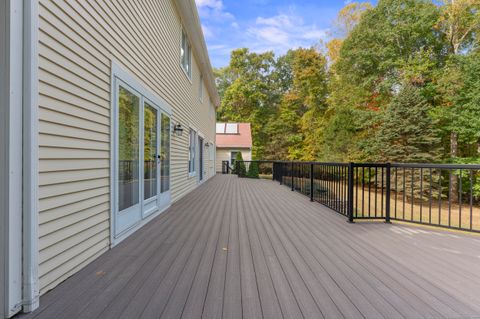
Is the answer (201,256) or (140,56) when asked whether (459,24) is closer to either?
(140,56)

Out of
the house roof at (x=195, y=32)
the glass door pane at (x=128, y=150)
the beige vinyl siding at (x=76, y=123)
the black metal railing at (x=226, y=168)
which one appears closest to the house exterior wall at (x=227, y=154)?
the black metal railing at (x=226, y=168)

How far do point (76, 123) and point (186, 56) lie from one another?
5748mm

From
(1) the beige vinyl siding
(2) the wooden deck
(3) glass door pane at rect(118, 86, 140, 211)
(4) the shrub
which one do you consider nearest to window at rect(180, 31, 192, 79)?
(1) the beige vinyl siding

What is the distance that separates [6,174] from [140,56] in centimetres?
277

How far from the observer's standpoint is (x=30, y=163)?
1709 millimetres

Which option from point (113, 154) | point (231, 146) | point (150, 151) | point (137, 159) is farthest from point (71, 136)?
point (231, 146)

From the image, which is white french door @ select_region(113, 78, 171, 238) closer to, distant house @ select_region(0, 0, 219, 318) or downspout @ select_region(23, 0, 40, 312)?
distant house @ select_region(0, 0, 219, 318)

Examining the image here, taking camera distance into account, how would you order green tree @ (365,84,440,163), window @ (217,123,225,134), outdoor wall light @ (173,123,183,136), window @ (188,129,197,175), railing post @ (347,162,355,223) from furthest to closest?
window @ (217,123,225,134) < green tree @ (365,84,440,163) < window @ (188,129,197,175) < outdoor wall light @ (173,123,183,136) < railing post @ (347,162,355,223)

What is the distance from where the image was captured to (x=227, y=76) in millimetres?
30172

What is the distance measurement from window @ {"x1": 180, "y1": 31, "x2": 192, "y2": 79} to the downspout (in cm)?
533

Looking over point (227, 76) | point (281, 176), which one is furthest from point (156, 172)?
point (227, 76)

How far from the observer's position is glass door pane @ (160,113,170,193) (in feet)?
15.7

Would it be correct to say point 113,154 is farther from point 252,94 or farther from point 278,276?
point 252,94

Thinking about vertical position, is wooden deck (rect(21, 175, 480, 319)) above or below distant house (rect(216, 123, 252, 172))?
below
